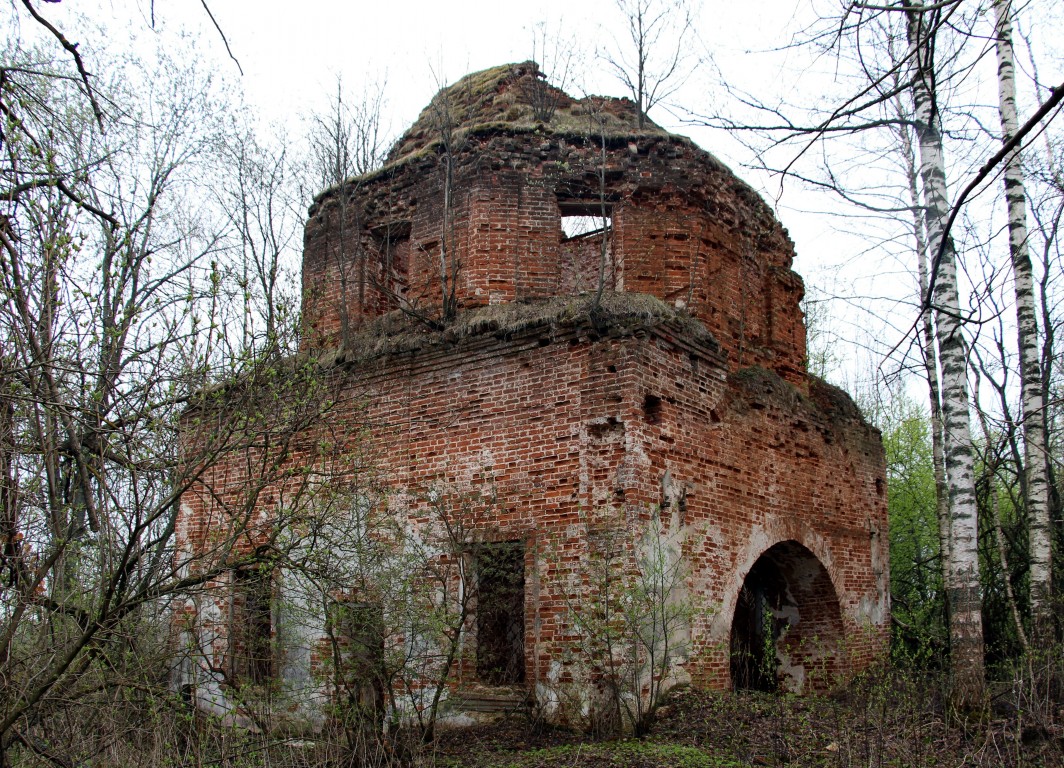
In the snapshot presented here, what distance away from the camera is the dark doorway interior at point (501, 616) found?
7871 millimetres

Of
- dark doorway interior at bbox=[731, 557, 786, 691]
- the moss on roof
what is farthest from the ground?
the moss on roof

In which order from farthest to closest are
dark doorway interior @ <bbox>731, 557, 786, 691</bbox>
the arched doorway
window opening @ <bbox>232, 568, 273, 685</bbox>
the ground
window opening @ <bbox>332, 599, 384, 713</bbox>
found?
dark doorway interior @ <bbox>731, 557, 786, 691</bbox>
the arched doorway
window opening @ <bbox>232, 568, 273, 685</bbox>
window opening @ <bbox>332, 599, 384, 713</bbox>
the ground

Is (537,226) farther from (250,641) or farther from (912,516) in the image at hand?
(912,516)

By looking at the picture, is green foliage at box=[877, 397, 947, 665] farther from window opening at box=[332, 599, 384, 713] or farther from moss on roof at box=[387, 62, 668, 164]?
window opening at box=[332, 599, 384, 713]

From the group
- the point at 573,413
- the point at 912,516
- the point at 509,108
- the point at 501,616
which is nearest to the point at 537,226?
the point at 509,108

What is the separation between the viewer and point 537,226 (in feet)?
31.4

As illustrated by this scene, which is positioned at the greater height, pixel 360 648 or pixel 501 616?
pixel 501 616

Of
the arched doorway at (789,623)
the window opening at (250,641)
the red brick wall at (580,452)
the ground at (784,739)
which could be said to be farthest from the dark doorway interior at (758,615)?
the window opening at (250,641)

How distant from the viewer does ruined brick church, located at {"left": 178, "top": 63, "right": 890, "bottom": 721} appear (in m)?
7.55

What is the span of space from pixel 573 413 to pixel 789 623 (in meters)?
4.16

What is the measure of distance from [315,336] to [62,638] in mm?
4476

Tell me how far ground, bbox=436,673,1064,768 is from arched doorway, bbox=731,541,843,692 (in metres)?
2.12

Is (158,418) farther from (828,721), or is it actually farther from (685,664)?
(828,721)

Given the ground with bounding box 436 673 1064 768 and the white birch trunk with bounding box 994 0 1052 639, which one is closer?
the ground with bounding box 436 673 1064 768
